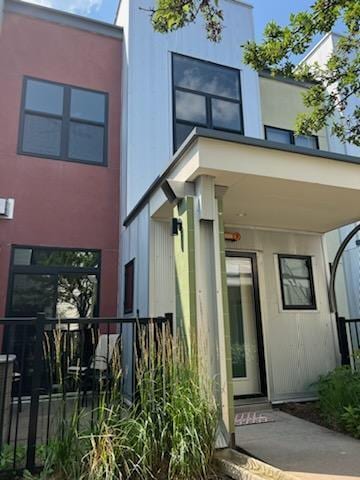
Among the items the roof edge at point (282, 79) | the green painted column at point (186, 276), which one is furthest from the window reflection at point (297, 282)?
the roof edge at point (282, 79)

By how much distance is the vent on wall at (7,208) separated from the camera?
19.1 ft

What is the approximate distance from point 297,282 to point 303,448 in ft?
9.02

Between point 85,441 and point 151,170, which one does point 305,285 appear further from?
point 85,441

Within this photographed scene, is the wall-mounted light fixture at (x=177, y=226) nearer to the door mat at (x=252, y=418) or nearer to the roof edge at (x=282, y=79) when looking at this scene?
the door mat at (x=252, y=418)

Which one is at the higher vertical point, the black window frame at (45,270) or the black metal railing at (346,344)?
the black window frame at (45,270)

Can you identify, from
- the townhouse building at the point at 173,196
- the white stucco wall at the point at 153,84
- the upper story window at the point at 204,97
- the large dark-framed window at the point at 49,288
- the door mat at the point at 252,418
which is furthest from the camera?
the upper story window at the point at 204,97

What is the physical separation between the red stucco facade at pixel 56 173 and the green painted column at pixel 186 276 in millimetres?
2850

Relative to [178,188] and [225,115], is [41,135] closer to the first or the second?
[225,115]

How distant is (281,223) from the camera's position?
17.6 ft

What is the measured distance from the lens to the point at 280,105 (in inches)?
333

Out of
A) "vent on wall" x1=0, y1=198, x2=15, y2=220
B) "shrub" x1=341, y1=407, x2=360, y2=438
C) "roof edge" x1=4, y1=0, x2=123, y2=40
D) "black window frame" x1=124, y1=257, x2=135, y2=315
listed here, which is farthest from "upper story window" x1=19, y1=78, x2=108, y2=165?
"shrub" x1=341, y1=407, x2=360, y2=438

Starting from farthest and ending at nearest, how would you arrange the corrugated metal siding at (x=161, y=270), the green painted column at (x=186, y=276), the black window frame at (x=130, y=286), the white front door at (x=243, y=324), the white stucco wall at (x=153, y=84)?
the white stucco wall at (x=153, y=84), the black window frame at (x=130, y=286), the white front door at (x=243, y=324), the corrugated metal siding at (x=161, y=270), the green painted column at (x=186, y=276)

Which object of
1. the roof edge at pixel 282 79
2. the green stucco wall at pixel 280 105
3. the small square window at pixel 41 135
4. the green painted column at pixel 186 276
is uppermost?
the roof edge at pixel 282 79

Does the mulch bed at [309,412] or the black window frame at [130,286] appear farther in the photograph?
the black window frame at [130,286]
